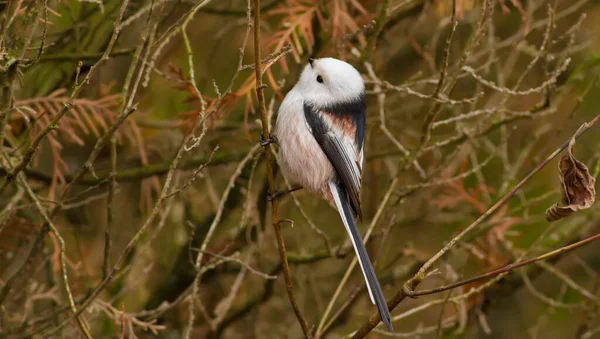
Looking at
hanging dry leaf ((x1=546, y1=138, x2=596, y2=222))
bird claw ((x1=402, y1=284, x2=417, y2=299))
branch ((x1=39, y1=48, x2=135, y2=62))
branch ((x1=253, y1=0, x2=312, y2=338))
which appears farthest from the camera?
branch ((x1=39, y1=48, x2=135, y2=62))

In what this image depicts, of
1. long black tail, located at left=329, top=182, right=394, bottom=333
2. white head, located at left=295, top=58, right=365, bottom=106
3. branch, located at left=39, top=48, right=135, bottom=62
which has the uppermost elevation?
branch, located at left=39, top=48, right=135, bottom=62

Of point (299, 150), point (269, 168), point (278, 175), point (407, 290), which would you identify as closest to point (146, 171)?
point (278, 175)

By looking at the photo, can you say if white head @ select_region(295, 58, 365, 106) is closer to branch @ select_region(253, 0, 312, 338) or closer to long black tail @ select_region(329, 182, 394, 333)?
long black tail @ select_region(329, 182, 394, 333)

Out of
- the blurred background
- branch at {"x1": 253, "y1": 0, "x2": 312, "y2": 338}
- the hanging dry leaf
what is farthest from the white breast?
the hanging dry leaf

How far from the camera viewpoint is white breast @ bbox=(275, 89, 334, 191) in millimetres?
3256

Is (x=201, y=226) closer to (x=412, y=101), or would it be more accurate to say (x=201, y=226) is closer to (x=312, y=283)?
(x=312, y=283)

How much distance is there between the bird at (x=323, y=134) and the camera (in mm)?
3258

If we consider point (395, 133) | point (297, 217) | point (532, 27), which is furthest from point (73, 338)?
point (532, 27)

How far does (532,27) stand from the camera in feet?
13.8

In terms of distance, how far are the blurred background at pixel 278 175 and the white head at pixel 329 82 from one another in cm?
10

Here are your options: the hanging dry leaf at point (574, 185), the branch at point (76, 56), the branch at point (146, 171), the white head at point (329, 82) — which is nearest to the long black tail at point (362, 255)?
the white head at point (329, 82)

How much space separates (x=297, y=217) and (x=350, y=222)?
2.18m

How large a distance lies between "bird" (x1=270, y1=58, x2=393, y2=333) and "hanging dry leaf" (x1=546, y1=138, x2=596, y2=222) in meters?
1.26

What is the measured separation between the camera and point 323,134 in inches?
132
